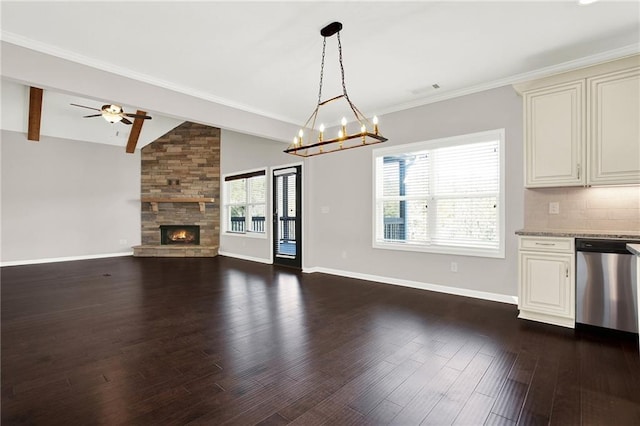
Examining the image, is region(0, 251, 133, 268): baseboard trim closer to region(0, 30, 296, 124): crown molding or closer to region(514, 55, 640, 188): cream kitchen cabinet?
region(0, 30, 296, 124): crown molding

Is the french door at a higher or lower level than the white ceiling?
lower

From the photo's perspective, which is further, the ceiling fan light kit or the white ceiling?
the ceiling fan light kit

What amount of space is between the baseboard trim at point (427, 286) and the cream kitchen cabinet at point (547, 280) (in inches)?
21.8

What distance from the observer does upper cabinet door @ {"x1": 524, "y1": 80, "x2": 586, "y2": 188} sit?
126 inches

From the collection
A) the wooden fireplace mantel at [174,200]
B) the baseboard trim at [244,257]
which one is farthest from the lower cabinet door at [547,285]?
the wooden fireplace mantel at [174,200]

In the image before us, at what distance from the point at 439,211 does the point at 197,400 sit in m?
3.76

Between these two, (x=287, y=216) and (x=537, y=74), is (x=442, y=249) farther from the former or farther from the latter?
(x=287, y=216)

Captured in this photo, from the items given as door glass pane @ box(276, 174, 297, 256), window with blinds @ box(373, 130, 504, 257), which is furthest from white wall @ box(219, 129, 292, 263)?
window with blinds @ box(373, 130, 504, 257)

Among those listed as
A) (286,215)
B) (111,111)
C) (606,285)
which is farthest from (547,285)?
(111,111)

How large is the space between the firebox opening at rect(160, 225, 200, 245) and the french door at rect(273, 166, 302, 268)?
308cm

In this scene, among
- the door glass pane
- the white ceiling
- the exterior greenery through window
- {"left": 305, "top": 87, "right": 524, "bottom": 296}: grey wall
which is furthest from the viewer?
the exterior greenery through window

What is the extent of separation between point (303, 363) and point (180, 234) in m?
7.52

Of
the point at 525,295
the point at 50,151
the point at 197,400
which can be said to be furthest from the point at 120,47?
the point at 50,151

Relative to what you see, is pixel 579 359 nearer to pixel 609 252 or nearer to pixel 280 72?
pixel 609 252
